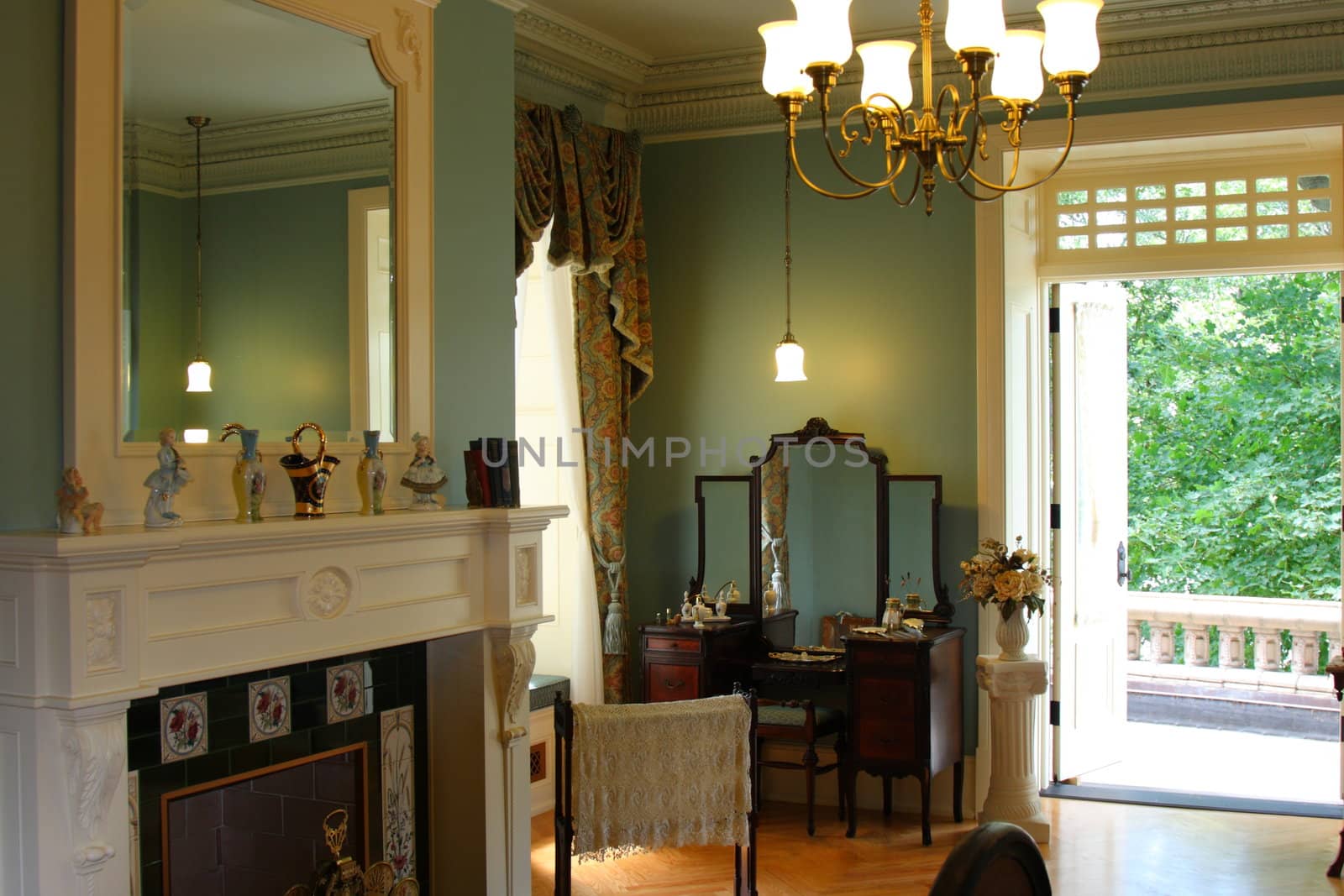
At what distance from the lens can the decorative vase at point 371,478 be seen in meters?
3.59

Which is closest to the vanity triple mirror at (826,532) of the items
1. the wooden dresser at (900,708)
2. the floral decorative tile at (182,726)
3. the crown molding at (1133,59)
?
the wooden dresser at (900,708)

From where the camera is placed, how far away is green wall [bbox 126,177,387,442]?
10.3 ft

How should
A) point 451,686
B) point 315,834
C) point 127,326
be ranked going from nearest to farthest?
point 127,326 < point 315,834 < point 451,686

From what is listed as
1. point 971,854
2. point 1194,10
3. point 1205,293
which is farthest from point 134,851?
point 1205,293

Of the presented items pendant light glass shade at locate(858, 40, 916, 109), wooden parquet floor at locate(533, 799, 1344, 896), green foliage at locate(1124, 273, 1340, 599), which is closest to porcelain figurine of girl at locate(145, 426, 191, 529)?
pendant light glass shade at locate(858, 40, 916, 109)

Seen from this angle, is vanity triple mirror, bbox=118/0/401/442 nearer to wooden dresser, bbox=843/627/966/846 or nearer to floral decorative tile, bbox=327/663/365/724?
floral decorative tile, bbox=327/663/365/724

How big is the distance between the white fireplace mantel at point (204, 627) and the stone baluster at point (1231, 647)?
18.1ft

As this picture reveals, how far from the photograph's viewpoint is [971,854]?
1.31 meters

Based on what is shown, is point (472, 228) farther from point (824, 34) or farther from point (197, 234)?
point (824, 34)

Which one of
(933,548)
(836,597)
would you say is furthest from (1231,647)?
(836,597)

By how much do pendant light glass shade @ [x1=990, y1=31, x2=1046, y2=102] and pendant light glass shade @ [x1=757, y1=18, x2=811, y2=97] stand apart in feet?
1.52

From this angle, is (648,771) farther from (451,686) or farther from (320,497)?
(320,497)

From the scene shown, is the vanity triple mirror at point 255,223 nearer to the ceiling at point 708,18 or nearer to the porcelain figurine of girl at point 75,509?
the porcelain figurine of girl at point 75,509

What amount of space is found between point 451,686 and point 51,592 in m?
1.54
